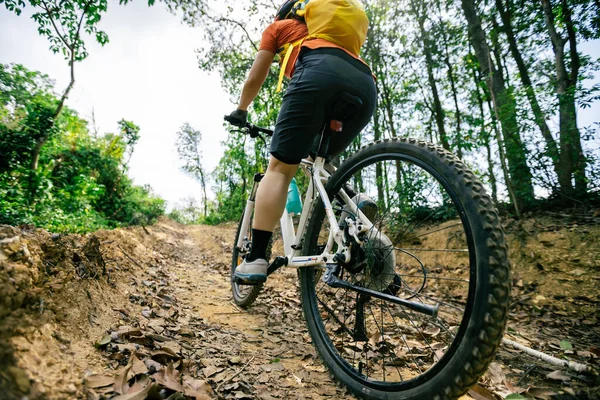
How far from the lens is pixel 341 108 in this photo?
175 cm

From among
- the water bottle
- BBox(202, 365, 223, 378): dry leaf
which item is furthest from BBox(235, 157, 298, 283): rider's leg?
BBox(202, 365, 223, 378): dry leaf

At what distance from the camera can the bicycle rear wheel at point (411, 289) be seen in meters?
1.01

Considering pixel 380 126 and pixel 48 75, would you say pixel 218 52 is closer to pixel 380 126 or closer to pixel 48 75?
pixel 48 75

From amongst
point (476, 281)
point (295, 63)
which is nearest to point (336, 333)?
point (476, 281)

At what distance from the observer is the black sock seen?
1.96m

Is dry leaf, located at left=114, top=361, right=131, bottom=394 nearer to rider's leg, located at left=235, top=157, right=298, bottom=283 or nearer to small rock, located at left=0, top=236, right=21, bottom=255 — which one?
small rock, located at left=0, top=236, right=21, bottom=255

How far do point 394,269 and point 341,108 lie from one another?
1033 mm

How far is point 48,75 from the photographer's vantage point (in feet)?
30.1

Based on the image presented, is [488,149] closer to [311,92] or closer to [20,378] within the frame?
[311,92]

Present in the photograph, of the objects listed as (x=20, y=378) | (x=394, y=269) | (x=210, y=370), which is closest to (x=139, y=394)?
(x=20, y=378)

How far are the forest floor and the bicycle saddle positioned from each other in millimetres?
1535

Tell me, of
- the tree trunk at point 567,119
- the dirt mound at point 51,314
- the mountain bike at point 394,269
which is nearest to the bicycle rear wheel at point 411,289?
the mountain bike at point 394,269

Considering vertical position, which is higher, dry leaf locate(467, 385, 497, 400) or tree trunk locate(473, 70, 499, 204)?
tree trunk locate(473, 70, 499, 204)

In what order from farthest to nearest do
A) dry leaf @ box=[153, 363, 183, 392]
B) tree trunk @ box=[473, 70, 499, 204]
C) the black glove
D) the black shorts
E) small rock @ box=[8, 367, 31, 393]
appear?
tree trunk @ box=[473, 70, 499, 204] < the black glove < the black shorts < dry leaf @ box=[153, 363, 183, 392] < small rock @ box=[8, 367, 31, 393]
